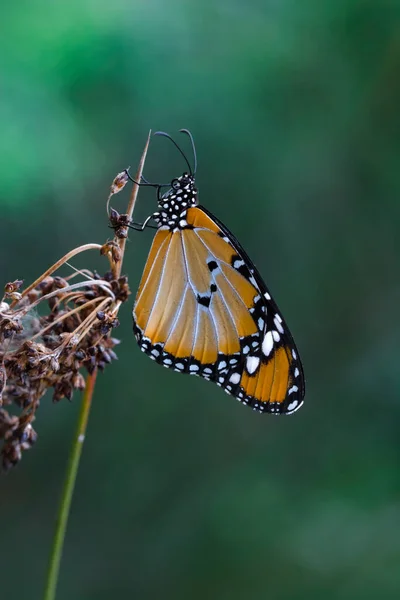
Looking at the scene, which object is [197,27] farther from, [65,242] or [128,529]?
[128,529]

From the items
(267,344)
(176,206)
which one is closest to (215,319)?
(267,344)

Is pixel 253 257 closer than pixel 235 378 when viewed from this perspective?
No

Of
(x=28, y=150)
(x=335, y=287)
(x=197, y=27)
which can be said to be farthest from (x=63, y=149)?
(x=335, y=287)

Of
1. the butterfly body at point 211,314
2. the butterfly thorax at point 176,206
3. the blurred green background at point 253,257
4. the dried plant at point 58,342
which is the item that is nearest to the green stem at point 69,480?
the dried plant at point 58,342

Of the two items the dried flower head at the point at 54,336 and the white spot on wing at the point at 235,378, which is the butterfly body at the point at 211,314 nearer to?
the white spot on wing at the point at 235,378

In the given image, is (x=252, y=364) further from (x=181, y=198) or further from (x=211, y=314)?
(x=181, y=198)
